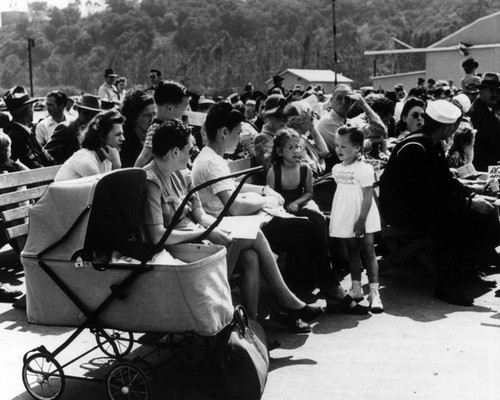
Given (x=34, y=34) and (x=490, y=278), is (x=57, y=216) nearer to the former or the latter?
(x=490, y=278)

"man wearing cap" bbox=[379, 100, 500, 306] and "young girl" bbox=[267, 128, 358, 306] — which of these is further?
"man wearing cap" bbox=[379, 100, 500, 306]

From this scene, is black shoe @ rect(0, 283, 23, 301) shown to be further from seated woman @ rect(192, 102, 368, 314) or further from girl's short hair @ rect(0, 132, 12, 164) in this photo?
seated woman @ rect(192, 102, 368, 314)

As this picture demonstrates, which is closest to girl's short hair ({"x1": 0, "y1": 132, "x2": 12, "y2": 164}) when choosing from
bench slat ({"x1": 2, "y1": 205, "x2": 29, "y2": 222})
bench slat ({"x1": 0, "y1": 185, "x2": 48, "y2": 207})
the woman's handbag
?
bench slat ({"x1": 0, "y1": 185, "x2": 48, "y2": 207})

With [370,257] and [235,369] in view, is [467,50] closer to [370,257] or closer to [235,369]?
[370,257]

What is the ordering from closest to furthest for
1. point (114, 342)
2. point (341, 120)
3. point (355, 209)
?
1. point (114, 342)
2. point (355, 209)
3. point (341, 120)

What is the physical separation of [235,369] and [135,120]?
9.38ft

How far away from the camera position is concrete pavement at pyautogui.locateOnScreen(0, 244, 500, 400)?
4.54m

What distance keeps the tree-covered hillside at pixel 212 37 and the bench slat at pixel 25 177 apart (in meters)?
98.8

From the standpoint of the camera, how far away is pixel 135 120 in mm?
6453

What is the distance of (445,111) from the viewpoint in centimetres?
664

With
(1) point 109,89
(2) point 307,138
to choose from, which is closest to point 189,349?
(2) point 307,138

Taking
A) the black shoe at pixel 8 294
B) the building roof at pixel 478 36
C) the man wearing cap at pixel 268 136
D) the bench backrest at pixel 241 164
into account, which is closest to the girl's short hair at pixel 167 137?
the bench backrest at pixel 241 164

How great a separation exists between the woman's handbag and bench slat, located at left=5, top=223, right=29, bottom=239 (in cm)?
252

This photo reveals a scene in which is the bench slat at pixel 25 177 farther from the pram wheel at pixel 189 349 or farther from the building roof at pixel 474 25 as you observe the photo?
the building roof at pixel 474 25
